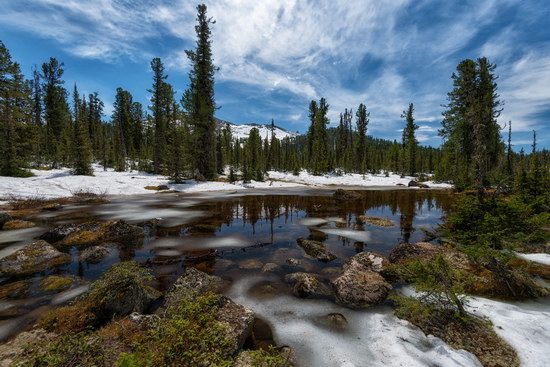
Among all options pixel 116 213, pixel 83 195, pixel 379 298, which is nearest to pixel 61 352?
pixel 379 298

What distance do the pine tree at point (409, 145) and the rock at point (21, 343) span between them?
6249cm

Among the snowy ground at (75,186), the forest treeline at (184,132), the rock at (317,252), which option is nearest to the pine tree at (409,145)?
the forest treeline at (184,132)

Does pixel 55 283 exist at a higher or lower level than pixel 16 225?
lower

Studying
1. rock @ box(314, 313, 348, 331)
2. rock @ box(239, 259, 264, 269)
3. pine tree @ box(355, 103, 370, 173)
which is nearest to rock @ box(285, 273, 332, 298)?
rock @ box(314, 313, 348, 331)

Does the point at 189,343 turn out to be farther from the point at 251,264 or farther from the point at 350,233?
the point at 350,233

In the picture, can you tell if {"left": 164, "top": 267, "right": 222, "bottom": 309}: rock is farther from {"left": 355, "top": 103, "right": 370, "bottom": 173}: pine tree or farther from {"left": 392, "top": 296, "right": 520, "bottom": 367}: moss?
{"left": 355, "top": 103, "right": 370, "bottom": 173}: pine tree

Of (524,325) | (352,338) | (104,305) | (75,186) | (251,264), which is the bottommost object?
(352,338)

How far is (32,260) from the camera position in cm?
760

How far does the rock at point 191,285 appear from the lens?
5273 mm

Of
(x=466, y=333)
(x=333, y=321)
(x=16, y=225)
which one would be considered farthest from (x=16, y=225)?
(x=466, y=333)

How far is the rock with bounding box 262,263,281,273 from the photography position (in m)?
7.48

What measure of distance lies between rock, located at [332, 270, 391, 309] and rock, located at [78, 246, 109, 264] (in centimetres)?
738

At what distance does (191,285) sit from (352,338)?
3.66 meters

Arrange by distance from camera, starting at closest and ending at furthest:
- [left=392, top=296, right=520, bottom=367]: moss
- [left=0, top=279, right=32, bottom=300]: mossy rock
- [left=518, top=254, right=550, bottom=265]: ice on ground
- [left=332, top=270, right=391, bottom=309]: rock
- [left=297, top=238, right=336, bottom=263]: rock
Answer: [left=392, top=296, right=520, bottom=367]: moss → [left=332, top=270, right=391, bottom=309]: rock → [left=0, top=279, right=32, bottom=300]: mossy rock → [left=518, top=254, right=550, bottom=265]: ice on ground → [left=297, top=238, right=336, bottom=263]: rock
